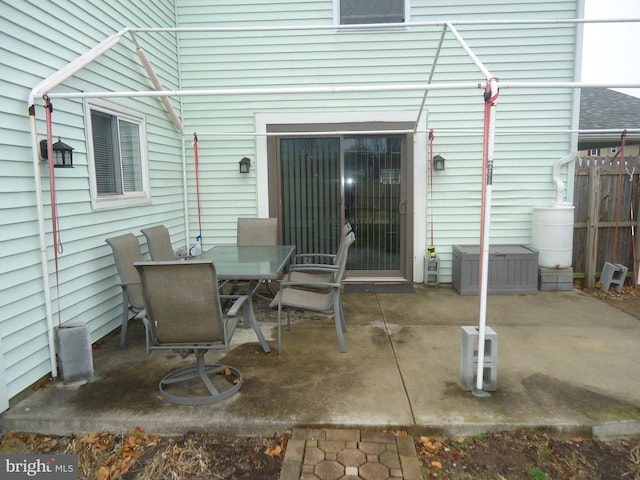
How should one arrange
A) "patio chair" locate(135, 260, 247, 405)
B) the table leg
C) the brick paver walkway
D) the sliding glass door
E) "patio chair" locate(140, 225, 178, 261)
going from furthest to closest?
the sliding glass door
"patio chair" locate(140, 225, 178, 261)
the table leg
"patio chair" locate(135, 260, 247, 405)
the brick paver walkway

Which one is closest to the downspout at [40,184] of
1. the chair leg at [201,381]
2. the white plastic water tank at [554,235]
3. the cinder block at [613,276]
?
the chair leg at [201,381]

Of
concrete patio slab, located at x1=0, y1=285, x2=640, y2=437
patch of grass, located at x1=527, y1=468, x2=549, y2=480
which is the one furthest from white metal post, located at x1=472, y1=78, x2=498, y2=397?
patch of grass, located at x1=527, y1=468, x2=549, y2=480

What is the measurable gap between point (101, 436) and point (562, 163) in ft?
18.2

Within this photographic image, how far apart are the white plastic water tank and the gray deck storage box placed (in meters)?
0.23

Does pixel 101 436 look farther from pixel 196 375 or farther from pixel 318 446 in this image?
pixel 318 446

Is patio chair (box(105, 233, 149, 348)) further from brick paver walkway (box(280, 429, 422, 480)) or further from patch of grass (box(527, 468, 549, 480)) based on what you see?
patch of grass (box(527, 468, 549, 480))

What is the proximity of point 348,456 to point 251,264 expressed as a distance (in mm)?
1956

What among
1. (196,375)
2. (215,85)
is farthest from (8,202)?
(215,85)

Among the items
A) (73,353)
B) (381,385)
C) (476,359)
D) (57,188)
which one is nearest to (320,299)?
(381,385)

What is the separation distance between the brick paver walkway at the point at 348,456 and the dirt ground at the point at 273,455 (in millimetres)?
87

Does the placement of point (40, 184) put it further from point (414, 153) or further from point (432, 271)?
point (432, 271)

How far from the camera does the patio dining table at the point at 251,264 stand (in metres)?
3.26

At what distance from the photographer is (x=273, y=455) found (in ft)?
7.23

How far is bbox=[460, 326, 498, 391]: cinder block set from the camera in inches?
103
